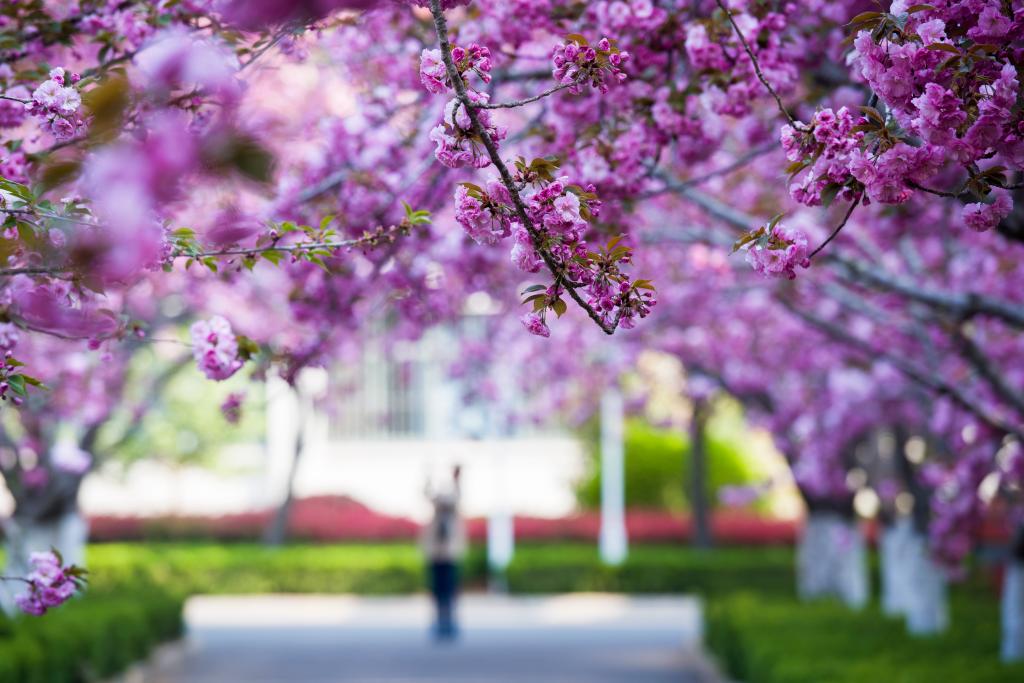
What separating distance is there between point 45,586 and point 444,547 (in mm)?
9913

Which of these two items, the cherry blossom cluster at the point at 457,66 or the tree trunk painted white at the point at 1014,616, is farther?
the tree trunk painted white at the point at 1014,616

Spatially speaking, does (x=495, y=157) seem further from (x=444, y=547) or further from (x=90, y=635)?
(x=444, y=547)

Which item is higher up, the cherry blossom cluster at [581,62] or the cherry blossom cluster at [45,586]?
the cherry blossom cluster at [581,62]

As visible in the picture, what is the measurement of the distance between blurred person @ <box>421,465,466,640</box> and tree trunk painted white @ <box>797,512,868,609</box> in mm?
3696

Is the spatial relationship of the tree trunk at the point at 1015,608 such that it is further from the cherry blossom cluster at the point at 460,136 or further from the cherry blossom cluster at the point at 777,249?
the cherry blossom cluster at the point at 460,136

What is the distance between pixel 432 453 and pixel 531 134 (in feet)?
78.3

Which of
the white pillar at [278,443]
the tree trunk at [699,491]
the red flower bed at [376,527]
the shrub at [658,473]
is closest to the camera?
the tree trunk at [699,491]

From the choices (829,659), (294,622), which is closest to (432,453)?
(294,622)

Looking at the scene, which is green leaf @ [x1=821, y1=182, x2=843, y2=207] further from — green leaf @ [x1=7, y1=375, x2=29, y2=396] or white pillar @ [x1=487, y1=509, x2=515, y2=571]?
white pillar @ [x1=487, y1=509, x2=515, y2=571]

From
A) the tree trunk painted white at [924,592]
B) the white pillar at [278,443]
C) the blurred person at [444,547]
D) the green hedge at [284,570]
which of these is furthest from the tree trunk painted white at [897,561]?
the white pillar at [278,443]

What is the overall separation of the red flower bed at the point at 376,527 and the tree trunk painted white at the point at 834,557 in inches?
318

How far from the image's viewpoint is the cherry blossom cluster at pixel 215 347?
13.6ft

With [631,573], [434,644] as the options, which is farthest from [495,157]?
[631,573]

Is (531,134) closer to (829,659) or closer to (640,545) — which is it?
(829,659)
